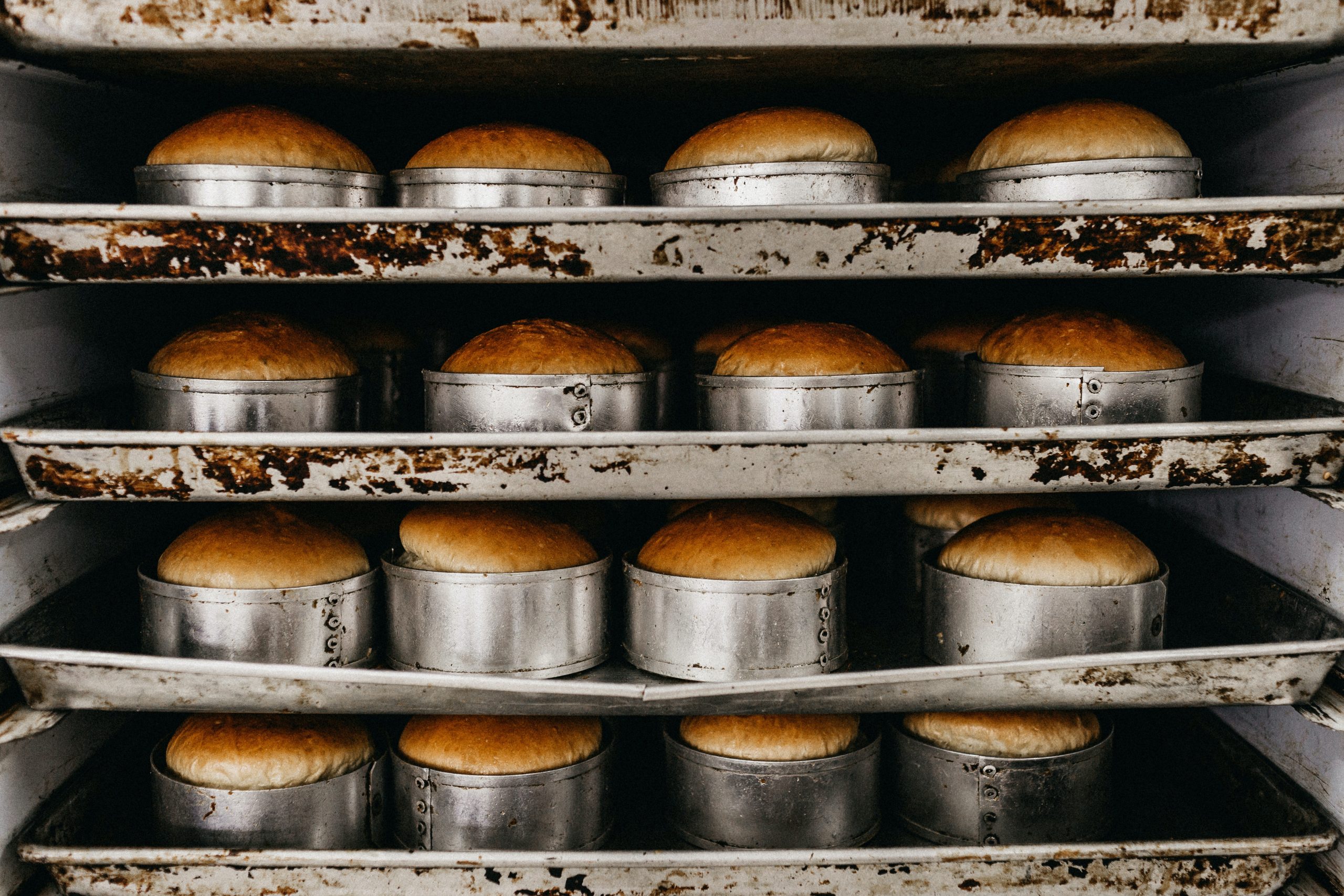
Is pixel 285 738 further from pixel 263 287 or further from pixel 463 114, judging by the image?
pixel 463 114

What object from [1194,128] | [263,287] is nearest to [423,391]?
[263,287]

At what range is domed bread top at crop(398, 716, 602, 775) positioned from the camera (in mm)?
1619

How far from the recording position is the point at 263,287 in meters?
2.07

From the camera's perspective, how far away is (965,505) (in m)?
1.94

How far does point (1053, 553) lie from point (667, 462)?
740 mm

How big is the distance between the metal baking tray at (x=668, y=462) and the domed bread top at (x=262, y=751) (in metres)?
0.49

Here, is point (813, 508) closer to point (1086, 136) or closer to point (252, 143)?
point (1086, 136)

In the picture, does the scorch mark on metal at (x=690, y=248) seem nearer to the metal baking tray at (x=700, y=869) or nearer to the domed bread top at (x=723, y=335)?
Answer: the domed bread top at (x=723, y=335)

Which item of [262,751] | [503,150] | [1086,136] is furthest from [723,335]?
[262,751]

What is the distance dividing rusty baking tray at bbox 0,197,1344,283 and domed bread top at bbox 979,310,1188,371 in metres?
0.18

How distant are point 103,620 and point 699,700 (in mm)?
1255

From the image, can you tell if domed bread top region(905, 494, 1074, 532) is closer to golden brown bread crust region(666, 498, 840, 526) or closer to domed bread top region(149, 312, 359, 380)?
golden brown bread crust region(666, 498, 840, 526)

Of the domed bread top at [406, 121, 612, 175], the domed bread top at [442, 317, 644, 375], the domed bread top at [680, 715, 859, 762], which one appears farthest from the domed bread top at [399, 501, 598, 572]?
the domed bread top at [406, 121, 612, 175]

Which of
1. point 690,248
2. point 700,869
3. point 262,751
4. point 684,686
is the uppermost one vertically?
point 690,248
